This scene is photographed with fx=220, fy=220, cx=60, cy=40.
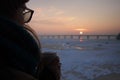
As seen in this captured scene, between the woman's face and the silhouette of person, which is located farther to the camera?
the woman's face

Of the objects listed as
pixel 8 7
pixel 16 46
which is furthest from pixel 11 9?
pixel 16 46

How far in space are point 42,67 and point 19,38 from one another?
22cm

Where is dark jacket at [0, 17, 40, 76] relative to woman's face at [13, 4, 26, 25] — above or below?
below

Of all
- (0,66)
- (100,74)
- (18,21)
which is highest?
(18,21)

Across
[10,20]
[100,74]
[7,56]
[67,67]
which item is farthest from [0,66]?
[67,67]

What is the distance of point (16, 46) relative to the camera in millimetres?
731

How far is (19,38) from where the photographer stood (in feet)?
2.43

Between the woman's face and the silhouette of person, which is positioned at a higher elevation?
the woman's face

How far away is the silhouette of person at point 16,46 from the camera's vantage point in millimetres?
Answer: 683

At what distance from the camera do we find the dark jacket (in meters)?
0.71

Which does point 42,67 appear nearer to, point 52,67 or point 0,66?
point 52,67

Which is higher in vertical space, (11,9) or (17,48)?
(11,9)

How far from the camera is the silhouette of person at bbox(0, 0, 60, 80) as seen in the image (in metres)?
0.68

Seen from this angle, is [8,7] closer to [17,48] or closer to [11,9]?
[11,9]
